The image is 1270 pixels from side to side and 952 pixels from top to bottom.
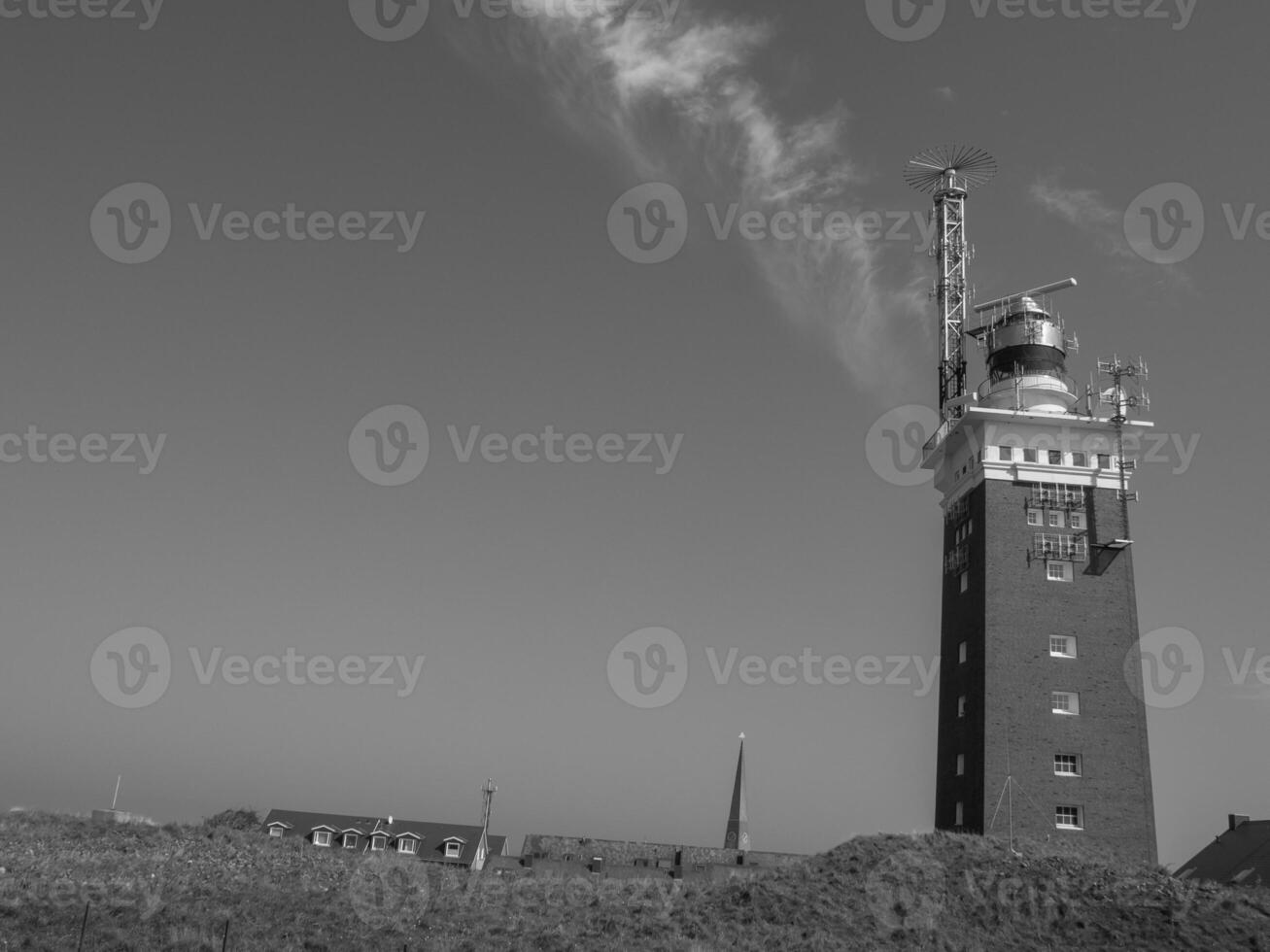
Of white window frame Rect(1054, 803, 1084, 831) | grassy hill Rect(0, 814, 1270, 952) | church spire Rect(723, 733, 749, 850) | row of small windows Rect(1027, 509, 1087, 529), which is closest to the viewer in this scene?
grassy hill Rect(0, 814, 1270, 952)

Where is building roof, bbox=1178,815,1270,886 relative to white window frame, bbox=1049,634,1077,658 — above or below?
below

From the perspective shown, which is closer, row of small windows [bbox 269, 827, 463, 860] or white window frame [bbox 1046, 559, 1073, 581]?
white window frame [bbox 1046, 559, 1073, 581]

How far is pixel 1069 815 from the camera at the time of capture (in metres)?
46.8

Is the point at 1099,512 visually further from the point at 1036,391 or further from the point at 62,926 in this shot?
the point at 62,926

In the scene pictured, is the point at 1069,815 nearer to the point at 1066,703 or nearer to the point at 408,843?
the point at 1066,703

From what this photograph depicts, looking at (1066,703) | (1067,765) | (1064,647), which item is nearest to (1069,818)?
(1067,765)

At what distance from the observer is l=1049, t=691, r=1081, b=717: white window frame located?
4841cm

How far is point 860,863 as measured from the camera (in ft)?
138

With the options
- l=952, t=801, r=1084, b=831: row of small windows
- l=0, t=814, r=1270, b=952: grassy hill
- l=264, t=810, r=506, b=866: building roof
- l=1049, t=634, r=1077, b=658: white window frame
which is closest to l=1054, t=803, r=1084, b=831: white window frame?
l=952, t=801, r=1084, b=831: row of small windows

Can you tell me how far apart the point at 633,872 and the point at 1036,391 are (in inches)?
1196

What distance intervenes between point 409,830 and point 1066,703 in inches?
2020

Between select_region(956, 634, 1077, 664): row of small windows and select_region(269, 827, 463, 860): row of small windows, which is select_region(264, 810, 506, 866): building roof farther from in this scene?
select_region(956, 634, 1077, 664): row of small windows

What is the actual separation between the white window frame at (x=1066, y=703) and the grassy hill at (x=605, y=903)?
632cm

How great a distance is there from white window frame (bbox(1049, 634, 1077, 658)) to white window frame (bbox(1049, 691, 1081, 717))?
1.63 m
